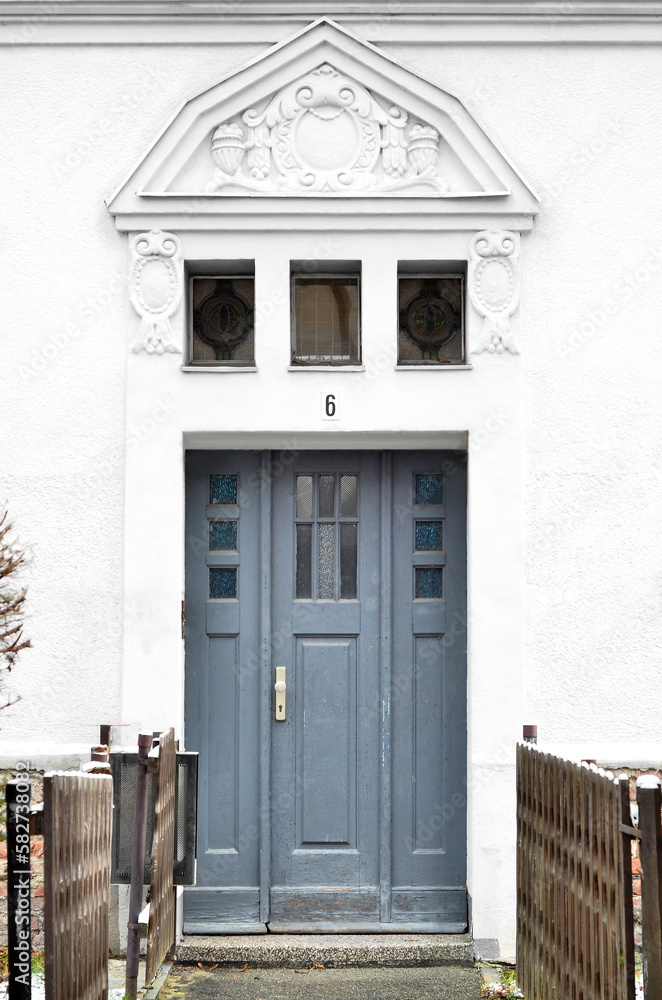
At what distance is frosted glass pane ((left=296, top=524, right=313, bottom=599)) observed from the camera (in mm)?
6211

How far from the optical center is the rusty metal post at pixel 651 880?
10.2 feet

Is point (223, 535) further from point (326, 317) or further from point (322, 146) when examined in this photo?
point (322, 146)

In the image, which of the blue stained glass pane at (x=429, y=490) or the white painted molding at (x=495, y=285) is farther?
the blue stained glass pane at (x=429, y=490)

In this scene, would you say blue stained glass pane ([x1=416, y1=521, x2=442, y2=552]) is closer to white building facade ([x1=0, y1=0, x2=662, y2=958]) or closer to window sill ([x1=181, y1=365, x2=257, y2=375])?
white building facade ([x1=0, y1=0, x2=662, y2=958])

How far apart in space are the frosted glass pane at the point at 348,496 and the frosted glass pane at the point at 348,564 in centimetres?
7

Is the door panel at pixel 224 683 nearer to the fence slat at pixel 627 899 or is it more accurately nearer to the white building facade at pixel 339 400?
the white building facade at pixel 339 400

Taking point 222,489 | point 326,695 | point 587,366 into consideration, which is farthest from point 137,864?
point 587,366

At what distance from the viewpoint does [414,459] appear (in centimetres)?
625

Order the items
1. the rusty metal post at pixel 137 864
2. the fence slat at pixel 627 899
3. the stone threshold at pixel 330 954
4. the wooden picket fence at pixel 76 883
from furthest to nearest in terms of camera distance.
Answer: the stone threshold at pixel 330 954
the rusty metal post at pixel 137 864
the wooden picket fence at pixel 76 883
the fence slat at pixel 627 899

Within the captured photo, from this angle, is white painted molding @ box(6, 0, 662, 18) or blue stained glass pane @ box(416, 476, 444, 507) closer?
white painted molding @ box(6, 0, 662, 18)

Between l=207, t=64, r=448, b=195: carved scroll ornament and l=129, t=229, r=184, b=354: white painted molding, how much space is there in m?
0.42

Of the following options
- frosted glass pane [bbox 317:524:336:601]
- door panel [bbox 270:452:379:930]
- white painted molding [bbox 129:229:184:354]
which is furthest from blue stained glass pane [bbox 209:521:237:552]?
white painted molding [bbox 129:229:184:354]

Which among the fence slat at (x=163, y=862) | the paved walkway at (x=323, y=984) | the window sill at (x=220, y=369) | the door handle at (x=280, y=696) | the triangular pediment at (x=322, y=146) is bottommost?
the paved walkway at (x=323, y=984)

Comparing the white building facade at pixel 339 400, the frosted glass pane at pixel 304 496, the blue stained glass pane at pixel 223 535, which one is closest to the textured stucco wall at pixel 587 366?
the white building facade at pixel 339 400
